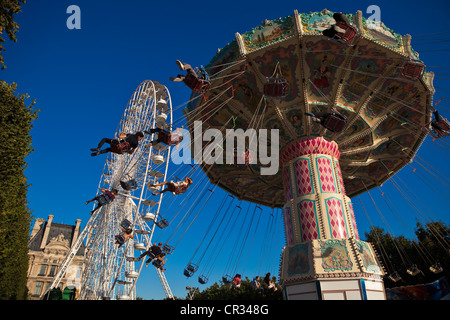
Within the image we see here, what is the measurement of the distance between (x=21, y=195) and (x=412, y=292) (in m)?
22.5

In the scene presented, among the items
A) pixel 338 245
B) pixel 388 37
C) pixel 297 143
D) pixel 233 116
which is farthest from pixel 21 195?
pixel 388 37

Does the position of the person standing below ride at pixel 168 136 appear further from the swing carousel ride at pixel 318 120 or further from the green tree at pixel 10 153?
the green tree at pixel 10 153

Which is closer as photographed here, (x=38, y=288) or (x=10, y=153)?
(x=10, y=153)

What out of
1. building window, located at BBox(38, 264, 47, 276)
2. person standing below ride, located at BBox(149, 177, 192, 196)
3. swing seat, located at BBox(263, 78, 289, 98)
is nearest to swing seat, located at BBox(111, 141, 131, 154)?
person standing below ride, located at BBox(149, 177, 192, 196)

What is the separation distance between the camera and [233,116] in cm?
1513

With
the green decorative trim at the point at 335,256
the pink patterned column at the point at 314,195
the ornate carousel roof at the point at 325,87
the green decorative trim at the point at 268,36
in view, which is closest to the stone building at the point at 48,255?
the ornate carousel roof at the point at 325,87

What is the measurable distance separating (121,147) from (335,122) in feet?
26.6

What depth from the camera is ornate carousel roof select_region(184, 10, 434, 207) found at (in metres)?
11.9

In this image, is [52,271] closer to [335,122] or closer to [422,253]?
[422,253]

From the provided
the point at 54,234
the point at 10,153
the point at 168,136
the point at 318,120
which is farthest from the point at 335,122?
the point at 54,234

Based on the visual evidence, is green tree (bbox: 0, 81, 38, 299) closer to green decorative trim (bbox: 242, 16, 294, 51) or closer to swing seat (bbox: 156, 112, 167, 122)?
swing seat (bbox: 156, 112, 167, 122)

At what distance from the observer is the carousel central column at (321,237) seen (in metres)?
10.2

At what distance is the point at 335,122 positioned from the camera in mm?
10820

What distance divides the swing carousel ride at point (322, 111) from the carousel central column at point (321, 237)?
0.04m
